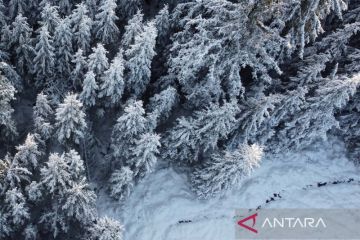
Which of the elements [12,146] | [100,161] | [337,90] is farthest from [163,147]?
[337,90]

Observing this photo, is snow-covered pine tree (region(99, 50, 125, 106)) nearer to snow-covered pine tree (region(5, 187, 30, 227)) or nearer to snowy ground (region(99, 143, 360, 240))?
snowy ground (region(99, 143, 360, 240))

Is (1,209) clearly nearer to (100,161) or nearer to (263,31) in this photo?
(100,161)

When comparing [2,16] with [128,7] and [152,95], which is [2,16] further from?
[152,95]

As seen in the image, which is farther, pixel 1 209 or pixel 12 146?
pixel 12 146

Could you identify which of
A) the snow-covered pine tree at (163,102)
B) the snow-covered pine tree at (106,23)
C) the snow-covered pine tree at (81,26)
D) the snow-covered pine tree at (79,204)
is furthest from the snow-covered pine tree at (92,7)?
the snow-covered pine tree at (79,204)

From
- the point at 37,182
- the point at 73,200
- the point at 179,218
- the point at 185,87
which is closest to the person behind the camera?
the point at 73,200

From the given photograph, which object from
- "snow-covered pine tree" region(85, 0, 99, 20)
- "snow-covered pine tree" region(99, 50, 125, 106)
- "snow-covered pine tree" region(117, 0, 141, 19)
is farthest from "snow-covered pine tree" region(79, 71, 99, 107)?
"snow-covered pine tree" region(117, 0, 141, 19)

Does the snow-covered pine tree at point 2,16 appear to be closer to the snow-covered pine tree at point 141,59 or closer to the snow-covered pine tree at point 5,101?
the snow-covered pine tree at point 5,101
